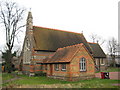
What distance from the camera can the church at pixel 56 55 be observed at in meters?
20.8

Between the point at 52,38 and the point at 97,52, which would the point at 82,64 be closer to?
the point at 52,38

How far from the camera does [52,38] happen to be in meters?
32.5

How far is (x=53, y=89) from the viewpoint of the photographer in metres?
14.4

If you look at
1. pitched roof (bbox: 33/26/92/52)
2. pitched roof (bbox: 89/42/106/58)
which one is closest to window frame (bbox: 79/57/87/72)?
pitched roof (bbox: 33/26/92/52)

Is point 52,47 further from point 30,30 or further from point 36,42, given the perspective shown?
point 30,30

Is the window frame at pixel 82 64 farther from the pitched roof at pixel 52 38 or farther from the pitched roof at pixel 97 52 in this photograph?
the pitched roof at pixel 97 52

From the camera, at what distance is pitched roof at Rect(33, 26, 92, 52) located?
2988 centimetres

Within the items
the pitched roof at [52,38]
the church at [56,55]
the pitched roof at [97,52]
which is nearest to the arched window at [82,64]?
the church at [56,55]

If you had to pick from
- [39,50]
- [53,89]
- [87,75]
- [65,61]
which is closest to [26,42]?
[39,50]

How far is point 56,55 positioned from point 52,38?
8.57 m

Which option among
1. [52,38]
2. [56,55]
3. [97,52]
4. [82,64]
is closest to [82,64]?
[82,64]

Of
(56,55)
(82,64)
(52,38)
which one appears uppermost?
(52,38)

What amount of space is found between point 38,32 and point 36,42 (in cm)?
348

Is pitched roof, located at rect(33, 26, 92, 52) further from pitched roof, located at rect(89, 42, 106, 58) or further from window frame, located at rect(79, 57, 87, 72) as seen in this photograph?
window frame, located at rect(79, 57, 87, 72)
